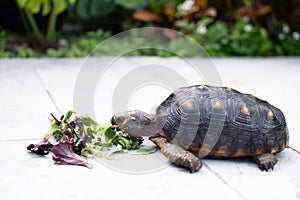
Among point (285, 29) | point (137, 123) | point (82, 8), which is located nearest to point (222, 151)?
point (137, 123)

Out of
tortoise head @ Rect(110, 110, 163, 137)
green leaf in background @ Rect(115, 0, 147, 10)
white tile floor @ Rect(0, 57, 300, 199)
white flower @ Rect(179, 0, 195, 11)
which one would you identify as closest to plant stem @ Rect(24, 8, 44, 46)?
green leaf in background @ Rect(115, 0, 147, 10)

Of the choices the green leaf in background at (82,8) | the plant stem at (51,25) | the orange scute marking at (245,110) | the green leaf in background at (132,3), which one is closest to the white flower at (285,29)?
A: the green leaf in background at (132,3)

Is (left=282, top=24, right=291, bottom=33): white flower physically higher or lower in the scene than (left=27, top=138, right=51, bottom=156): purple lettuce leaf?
lower

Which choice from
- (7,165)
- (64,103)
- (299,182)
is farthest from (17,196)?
(64,103)

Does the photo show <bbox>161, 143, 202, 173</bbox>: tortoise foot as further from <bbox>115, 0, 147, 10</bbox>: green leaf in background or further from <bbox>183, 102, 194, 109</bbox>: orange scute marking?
<bbox>115, 0, 147, 10</bbox>: green leaf in background

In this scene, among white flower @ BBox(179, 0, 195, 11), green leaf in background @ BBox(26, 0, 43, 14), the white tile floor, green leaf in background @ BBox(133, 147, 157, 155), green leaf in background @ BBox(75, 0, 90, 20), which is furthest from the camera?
green leaf in background @ BBox(75, 0, 90, 20)

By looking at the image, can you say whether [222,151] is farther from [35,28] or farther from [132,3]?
[132,3]

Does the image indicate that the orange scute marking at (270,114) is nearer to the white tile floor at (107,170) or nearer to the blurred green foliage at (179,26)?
the white tile floor at (107,170)
